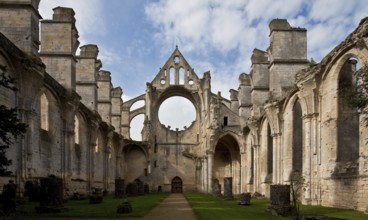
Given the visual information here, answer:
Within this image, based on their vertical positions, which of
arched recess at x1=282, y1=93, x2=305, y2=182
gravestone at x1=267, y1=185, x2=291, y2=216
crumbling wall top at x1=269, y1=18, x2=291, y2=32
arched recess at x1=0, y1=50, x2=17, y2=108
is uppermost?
crumbling wall top at x1=269, y1=18, x2=291, y2=32

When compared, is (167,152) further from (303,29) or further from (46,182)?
(46,182)

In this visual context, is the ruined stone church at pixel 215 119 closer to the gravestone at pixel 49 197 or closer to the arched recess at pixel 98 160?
the arched recess at pixel 98 160

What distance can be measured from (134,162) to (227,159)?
9594 millimetres

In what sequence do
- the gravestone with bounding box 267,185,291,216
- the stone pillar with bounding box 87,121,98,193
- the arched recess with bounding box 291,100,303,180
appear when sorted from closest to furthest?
the gravestone with bounding box 267,185,291,216, the arched recess with bounding box 291,100,303,180, the stone pillar with bounding box 87,121,98,193

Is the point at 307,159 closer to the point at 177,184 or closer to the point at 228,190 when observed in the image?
the point at 228,190

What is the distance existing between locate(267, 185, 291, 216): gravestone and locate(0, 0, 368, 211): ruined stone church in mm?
2371

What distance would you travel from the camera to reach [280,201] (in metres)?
13.1

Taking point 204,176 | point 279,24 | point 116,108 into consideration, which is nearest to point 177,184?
point 204,176

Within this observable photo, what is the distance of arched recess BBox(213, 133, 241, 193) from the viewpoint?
3968cm

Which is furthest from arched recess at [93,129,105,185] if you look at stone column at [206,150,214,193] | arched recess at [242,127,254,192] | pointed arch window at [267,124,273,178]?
pointed arch window at [267,124,273,178]

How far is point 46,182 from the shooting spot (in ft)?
41.8

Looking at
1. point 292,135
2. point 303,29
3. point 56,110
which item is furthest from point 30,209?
point 303,29

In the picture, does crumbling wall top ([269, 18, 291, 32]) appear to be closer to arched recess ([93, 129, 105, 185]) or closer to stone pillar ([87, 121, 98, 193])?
stone pillar ([87, 121, 98, 193])

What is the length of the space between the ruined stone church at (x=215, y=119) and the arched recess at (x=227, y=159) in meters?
0.21
